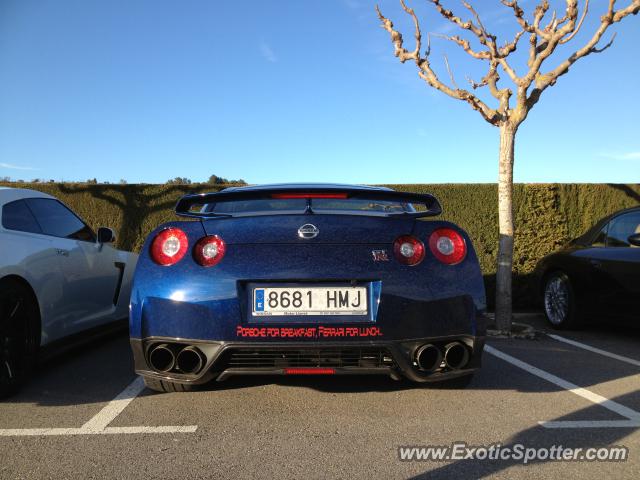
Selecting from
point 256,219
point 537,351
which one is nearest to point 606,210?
point 537,351

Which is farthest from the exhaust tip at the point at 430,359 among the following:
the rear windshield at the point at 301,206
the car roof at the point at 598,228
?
the car roof at the point at 598,228

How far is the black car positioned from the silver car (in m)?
4.89

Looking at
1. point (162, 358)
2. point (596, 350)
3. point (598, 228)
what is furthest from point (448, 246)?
point (598, 228)

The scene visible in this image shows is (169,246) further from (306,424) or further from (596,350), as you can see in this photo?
(596,350)

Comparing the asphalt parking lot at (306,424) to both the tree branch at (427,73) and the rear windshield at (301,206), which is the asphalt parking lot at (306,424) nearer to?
the rear windshield at (301,206)

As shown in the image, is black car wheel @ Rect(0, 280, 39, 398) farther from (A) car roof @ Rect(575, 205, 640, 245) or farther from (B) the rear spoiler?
(A) car roof @ Rect(575, 205, 640, 245)

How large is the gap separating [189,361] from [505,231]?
4.27 m

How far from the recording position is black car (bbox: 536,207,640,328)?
5125mm

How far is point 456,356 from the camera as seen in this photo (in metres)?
2.76

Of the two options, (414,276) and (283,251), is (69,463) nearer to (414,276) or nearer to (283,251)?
(283,251)

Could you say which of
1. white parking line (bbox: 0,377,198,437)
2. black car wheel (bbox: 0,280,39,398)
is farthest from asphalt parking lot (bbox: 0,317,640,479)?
black car wheel (bbox: 0,280,39,398)

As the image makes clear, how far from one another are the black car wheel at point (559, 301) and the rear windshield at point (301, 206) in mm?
3302

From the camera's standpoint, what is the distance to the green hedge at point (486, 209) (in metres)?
8.27

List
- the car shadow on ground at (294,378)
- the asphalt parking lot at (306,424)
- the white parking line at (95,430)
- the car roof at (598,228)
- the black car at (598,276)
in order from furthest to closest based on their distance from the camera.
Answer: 1. the car roof at (598,228)
2. the black car at (598,276)
3. the car shadow on ground at (294,378)
4. the white parking line at (95,430)
5. the asphalt parking lot at (306,424)
